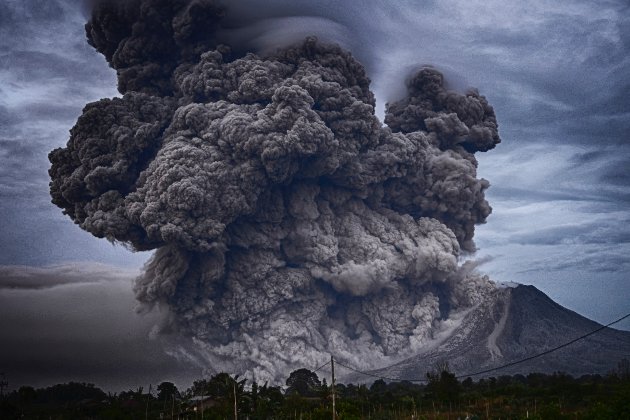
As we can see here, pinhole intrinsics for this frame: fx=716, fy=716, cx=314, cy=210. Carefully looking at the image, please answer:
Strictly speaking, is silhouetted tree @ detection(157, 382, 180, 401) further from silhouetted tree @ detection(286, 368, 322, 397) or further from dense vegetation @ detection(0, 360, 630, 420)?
silhouetted tree @ detection(286, 368, 322, 397)

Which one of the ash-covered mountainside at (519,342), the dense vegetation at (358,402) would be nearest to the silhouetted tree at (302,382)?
the dense vegetation at (358,402)

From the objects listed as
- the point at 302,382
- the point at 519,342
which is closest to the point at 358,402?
the point at 302,382

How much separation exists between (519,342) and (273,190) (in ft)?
164

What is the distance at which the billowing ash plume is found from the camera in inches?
2275

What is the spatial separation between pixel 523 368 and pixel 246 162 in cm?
5003

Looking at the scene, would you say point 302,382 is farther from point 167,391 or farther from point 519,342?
point 519,342

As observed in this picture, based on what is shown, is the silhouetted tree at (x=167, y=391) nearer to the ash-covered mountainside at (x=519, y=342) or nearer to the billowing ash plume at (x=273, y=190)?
→ the billowing ash plume at (x=273, y=190)

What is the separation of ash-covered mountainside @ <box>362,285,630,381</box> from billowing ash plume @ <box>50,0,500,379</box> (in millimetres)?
7580

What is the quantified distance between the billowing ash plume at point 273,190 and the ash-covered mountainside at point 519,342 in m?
7.58

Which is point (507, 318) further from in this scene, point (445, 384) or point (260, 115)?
point (260, 115)

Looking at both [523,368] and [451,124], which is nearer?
[451,124]

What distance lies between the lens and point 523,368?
89.2m

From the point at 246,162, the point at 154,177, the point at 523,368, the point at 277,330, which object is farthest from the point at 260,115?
the point at 523,368

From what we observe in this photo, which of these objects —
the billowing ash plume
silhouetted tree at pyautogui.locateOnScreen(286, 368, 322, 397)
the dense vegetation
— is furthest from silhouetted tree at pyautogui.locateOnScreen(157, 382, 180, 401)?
silhouetted tree at pyautogui.locateOnScreen(286, 368, 322, 397)
